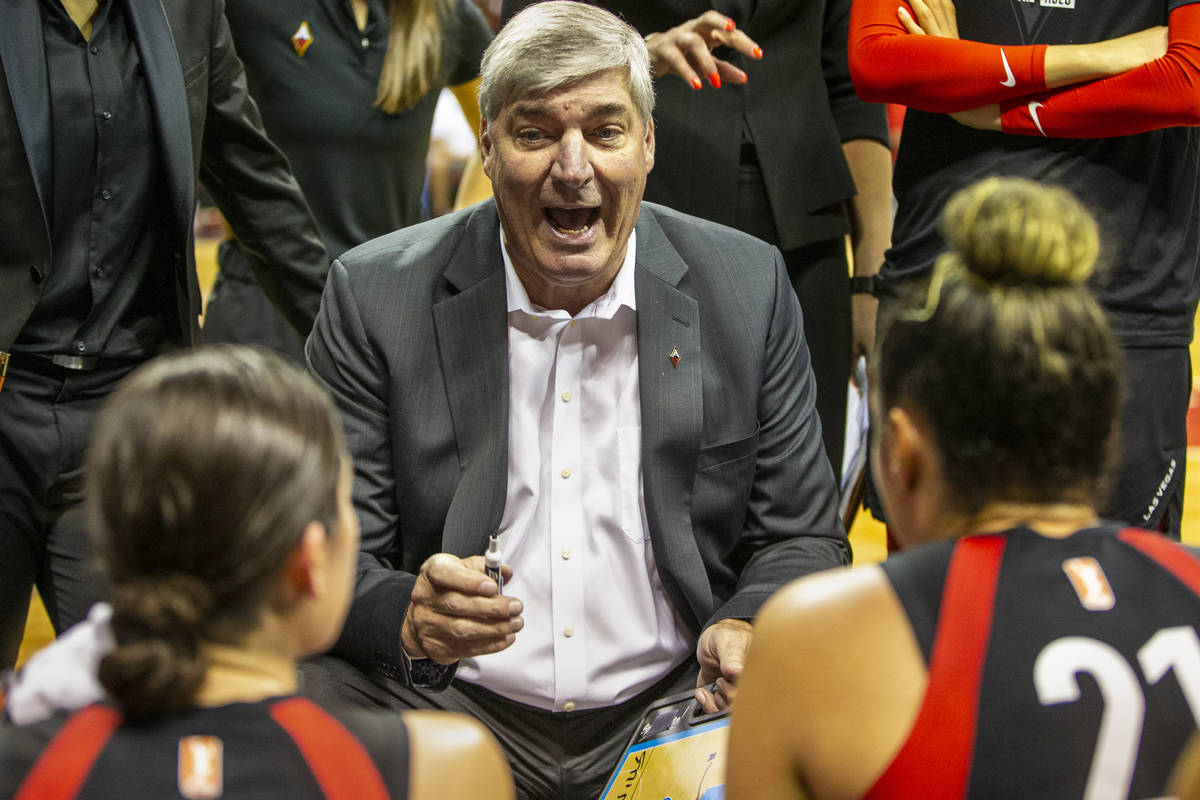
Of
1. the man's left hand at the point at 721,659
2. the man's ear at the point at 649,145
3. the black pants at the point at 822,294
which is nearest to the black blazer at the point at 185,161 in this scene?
the man's ear at the point at 649,145

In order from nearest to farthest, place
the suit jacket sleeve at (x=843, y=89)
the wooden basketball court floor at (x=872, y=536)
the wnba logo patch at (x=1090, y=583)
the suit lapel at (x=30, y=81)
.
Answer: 1. the wnba logo patch at (x=1090, y=583)
2. the suit lapel at (x=30, y=81)
3. the suit jacket sleeve at (x=843, y=89)
4. the wooden basketball court floor at (x=872, y=536)

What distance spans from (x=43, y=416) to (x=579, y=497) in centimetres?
80

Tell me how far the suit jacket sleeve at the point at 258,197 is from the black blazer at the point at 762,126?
50 centimetres

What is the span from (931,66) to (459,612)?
1.14 m

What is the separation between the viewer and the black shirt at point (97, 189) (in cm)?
202

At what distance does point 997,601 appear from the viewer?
1.12 m

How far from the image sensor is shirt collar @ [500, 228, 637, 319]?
2040 millimetres

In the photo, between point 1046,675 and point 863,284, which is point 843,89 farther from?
point 1046,675

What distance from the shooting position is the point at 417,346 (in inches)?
79.2

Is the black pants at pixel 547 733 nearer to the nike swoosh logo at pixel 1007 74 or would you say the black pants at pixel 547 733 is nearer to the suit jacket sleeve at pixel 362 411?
the suit jacket sleeve at pixel 362 411

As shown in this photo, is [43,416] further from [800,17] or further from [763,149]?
[800,17]

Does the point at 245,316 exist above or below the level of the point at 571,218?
below

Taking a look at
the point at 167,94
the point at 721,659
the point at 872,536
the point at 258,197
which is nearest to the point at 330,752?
the point at 721,659

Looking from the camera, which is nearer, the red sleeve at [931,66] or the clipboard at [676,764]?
the clipboard at [676,764]
